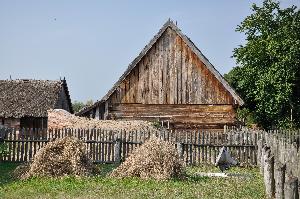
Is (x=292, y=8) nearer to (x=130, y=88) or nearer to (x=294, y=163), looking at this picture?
(x=130, y=88)

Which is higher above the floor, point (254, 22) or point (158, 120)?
point (254, 22)

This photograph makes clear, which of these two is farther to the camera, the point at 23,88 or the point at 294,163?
the point at 23,88

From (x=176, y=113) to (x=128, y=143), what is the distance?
24.2 feet

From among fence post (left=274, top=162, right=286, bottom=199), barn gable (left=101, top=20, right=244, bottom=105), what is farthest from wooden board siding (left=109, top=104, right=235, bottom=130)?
fence post (left=274, top=162, right=286, bottom=199)

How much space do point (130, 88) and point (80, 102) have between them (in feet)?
336

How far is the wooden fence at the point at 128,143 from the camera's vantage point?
18078 mm

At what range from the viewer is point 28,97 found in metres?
41.9

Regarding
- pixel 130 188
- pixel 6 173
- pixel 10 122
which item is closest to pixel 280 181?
pixel 130 188

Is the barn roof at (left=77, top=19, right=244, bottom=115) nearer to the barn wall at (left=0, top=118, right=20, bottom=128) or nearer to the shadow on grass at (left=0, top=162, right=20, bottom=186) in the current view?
the shadow on grass at (left=0, top=162, right=20, bottom=186)

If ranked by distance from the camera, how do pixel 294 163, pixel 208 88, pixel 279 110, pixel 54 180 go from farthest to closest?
pixel 279 110, pixel 208 88, pixel 54 180, pixel 294 163

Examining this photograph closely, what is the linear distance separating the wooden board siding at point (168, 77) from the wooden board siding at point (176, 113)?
0.34 metres

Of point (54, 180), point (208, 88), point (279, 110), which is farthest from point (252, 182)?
point (279, 110)

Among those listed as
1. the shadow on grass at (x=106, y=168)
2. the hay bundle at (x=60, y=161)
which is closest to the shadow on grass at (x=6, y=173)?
the hay bundle at (x=60, y=161)

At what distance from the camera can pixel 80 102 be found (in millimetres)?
126000
